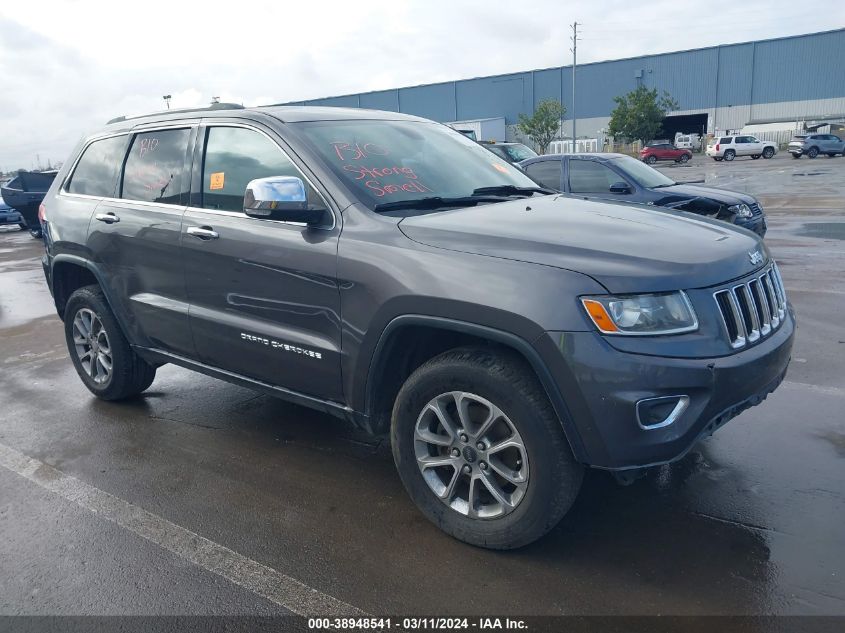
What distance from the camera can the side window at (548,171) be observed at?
1004 cm

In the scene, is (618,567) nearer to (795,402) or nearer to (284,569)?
(284,569)

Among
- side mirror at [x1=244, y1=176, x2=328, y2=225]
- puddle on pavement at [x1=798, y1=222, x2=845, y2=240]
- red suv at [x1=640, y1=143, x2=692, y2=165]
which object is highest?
side mirror at [x1=244, y1=176, x2=328, y2=225]

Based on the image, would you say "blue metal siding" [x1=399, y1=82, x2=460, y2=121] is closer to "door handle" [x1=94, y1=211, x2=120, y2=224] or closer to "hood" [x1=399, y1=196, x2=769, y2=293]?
"door handle" [x1=94, y1=211, x2=120, y2=224]

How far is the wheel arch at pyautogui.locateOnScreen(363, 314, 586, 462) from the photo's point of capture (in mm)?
2689

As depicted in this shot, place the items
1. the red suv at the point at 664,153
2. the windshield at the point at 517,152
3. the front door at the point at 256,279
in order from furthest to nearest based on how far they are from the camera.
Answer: the red suv at the point at 664,153 → the windshield at the point at 517,152 → the front door at the point at 256,279

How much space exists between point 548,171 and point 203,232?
7155 mm

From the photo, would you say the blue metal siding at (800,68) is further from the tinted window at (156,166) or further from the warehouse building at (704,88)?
the tinted window at (156,166)

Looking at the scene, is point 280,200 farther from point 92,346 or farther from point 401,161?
point 92,346

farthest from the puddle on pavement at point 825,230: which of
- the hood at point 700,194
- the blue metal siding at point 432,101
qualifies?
the blue metal siding at point 432,101

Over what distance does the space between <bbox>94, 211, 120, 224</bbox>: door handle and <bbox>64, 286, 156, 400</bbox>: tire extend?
1.74ft

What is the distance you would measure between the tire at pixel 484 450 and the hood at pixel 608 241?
46cm

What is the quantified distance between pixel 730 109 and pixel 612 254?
205 feet

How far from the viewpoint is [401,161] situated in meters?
3.78

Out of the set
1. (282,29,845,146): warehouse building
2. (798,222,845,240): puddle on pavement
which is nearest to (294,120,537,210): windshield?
(798,222,845,240): puddle on pavement
